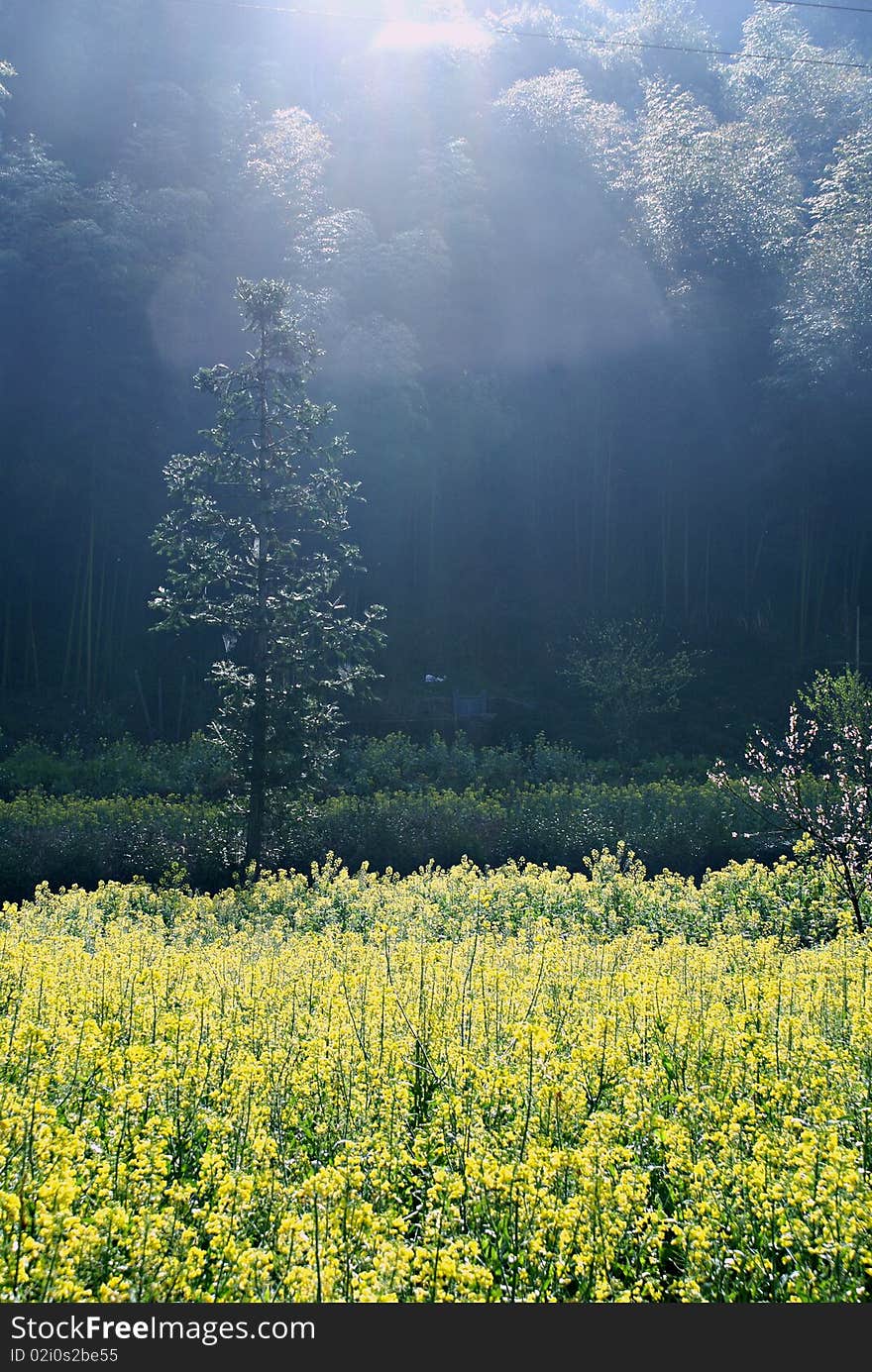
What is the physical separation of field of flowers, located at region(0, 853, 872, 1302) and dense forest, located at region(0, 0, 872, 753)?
45.9ft

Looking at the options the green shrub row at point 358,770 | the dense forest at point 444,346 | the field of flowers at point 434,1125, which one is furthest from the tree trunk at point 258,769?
the dense forest at point 444,346

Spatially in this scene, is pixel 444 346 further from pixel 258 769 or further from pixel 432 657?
pixel 258 769

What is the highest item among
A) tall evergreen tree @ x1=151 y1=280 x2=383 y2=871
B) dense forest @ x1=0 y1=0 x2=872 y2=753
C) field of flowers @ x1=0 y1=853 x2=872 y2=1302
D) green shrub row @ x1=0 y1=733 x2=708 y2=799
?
dense forest @ x1=0 y1=0 x2=872 y2=753

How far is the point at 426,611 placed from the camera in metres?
21.4

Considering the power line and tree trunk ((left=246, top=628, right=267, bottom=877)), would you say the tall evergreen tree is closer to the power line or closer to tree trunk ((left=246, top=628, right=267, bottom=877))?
tree trunk ((left=246, top=628, right=267, bottom=877))

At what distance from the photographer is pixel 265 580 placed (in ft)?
34.1

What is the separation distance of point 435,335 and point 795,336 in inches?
306

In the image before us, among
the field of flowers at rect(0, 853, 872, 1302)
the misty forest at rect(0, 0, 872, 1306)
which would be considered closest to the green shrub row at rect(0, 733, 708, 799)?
the misty forest at rect(0, 0, 872, 1306)

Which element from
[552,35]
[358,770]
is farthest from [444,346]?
[358,770]

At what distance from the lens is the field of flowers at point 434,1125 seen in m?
2.33

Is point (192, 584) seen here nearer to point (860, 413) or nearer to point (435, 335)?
point (435, 335)

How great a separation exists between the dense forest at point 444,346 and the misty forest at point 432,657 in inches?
4.3

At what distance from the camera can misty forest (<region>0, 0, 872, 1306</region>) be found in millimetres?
2654

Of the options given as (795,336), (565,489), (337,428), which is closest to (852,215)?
(795,336)
